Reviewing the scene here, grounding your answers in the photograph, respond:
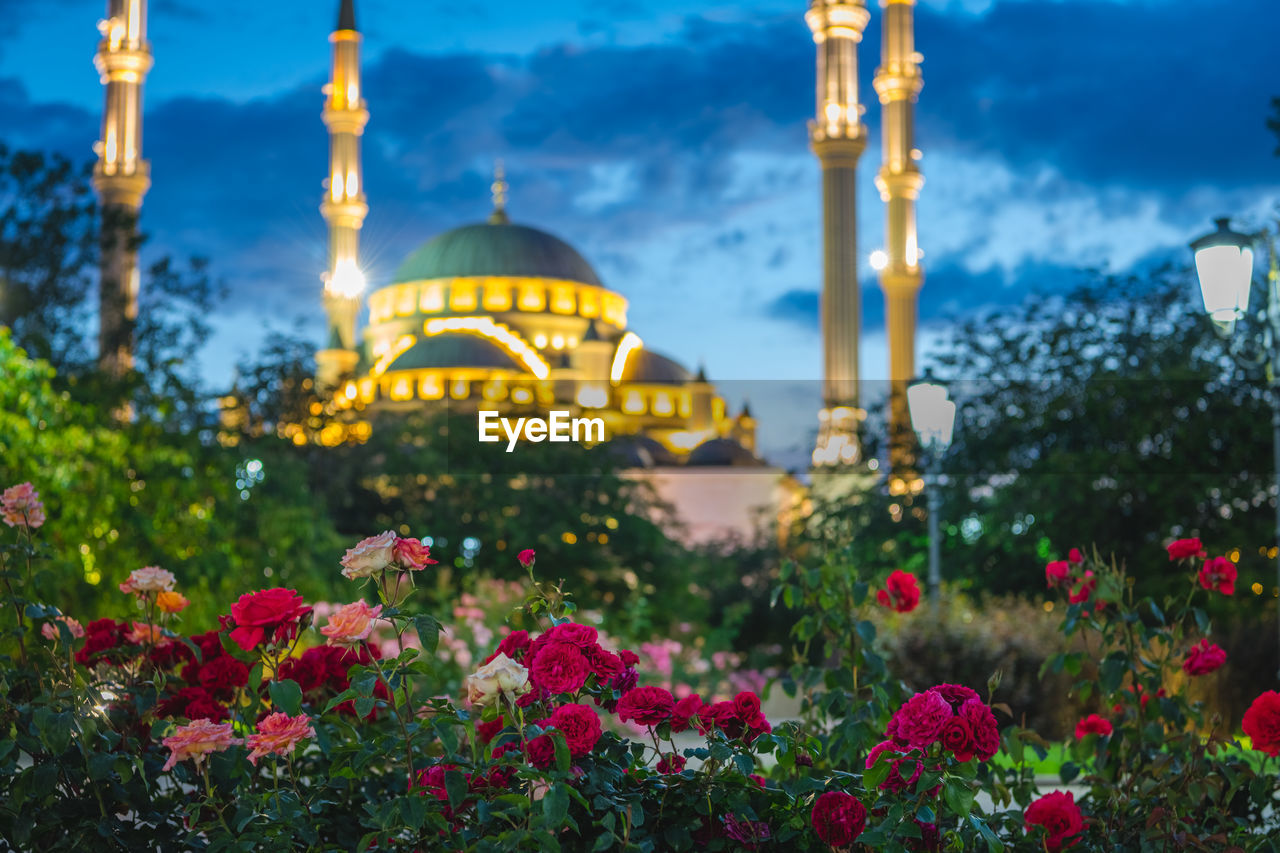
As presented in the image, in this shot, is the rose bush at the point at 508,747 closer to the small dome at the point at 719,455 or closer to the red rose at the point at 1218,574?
the red rose at the point at 1218,574

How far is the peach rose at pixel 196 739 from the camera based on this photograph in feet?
8.39

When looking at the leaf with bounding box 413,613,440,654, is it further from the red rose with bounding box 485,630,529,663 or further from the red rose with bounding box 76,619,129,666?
the red rose with bounding box 76,619,129,666

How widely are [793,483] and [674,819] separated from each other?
25543mm

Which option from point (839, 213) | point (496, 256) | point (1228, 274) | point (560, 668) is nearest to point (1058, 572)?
point (560, 668)

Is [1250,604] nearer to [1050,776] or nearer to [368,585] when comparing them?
[1050,776]

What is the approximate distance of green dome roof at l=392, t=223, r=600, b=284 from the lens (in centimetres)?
4831

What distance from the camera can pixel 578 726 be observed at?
8.00 ft

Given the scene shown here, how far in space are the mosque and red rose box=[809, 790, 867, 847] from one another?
2315 cm

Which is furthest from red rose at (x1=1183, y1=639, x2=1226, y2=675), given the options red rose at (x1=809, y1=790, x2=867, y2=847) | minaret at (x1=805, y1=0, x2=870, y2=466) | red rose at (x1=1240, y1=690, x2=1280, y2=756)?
minaret at (x1=805, y1=0, x2=870, y2=466)

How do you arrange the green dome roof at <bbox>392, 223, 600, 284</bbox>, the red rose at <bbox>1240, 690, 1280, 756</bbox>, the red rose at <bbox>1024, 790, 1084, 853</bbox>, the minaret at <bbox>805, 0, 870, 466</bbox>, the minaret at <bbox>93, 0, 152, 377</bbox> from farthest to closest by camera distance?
1. the green dome roof at <bbox>392, 223, 600, 284</bbox>
2. the minaret at <bbox>805, 0, 870, 466</bbox>
3. the minaret at <bbox>93, 0, 152, 377</bbox>
4. the red rose at <bbox>1240, 690, 1280, 756</bbox>
5. the red rose at <bbox>1024, 790, 1084, 853</bbox>

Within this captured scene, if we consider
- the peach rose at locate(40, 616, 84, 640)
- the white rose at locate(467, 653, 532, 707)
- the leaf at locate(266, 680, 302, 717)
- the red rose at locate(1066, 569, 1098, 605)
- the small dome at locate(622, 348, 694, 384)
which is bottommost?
the leaf at locate(266, 680, 302, 717)

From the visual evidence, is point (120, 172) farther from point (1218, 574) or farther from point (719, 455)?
point (1218, 574)

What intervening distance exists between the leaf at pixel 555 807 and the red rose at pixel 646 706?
36 cm

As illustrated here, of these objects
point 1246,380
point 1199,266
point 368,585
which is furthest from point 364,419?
point 368,585
